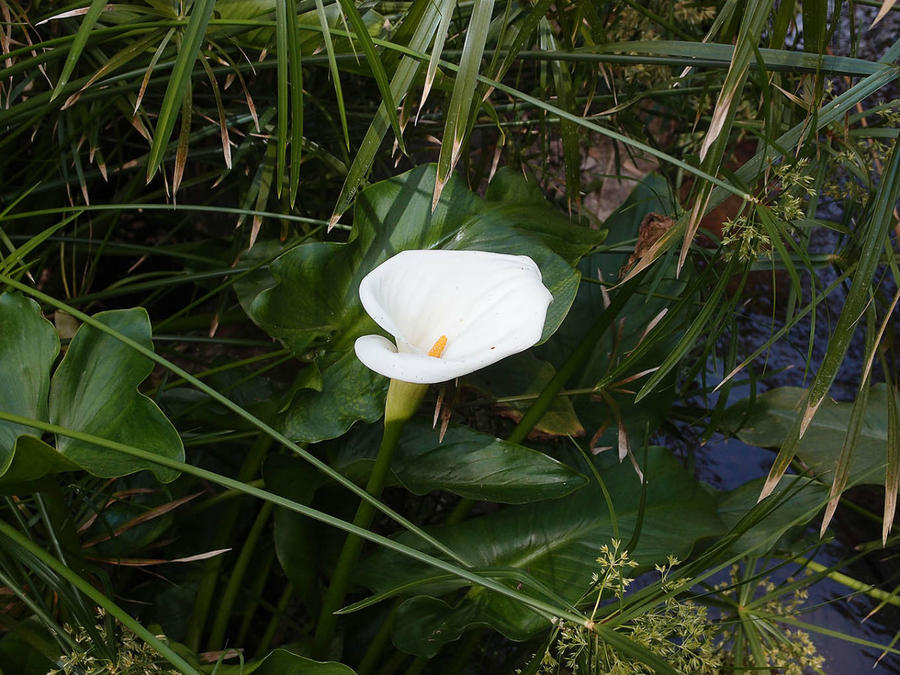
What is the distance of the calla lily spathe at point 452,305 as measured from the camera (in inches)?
18.7

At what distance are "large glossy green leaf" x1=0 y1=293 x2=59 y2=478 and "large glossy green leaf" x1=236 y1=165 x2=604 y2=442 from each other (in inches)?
6.0

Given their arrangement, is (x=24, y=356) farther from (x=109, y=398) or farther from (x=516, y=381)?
(x=516, y=381)

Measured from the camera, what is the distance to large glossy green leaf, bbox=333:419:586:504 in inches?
23.7

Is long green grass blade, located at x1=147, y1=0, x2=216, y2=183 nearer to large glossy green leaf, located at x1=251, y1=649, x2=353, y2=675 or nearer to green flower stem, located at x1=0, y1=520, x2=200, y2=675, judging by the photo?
green flower stem, located at x1=0, y1=520, x2=200, y2=675

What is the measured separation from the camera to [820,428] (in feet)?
2.85

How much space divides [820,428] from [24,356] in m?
0.82

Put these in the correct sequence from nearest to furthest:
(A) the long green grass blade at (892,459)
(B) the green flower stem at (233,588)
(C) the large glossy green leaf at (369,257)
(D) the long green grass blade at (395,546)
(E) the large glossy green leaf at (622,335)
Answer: (D) the long green grass blade at (395,546), (A) the long green grass blade at (892,459), (C) the large glossy green leaf at (369,257), (B) the green flower stem at (233,588), (E) the large glossy green leaf at (622,335)

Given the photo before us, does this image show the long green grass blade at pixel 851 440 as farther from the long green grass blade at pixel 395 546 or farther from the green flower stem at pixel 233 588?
the green flower stem at pixel 233 588

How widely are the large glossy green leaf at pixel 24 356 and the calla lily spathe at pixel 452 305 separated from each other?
24cm

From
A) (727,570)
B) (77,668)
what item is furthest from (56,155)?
(727,570)

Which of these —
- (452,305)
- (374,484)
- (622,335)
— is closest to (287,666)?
(374,484)

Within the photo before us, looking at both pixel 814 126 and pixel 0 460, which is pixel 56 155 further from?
pixel 814 126

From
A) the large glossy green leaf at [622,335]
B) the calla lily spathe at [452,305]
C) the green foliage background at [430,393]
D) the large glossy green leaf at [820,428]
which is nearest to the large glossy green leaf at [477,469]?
the green foliage background at [430,393]

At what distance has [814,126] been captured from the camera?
502 millimetres
